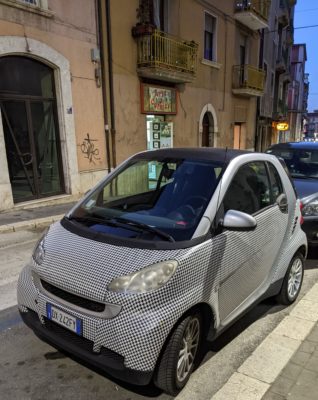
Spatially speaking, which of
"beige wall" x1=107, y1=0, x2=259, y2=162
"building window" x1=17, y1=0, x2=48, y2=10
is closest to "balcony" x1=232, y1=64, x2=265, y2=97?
"beige wall" x1=107, y1=0, x2=259, y2=162

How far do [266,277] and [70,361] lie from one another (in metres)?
1.89

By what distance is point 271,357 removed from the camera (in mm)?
2857

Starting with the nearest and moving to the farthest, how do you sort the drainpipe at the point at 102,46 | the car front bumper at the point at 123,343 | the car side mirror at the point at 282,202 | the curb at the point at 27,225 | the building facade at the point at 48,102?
1. the car front bumper at the point at 123,343
2. the car side mirror at the point at 282,202
3. the curb at the point at 27,225
4. the building facade at the point at 48,102
5. the drainpipe at the point at 102,46

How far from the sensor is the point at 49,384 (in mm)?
2529

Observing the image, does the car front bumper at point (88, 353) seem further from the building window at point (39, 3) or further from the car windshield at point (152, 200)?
the building window at point (39, 3)

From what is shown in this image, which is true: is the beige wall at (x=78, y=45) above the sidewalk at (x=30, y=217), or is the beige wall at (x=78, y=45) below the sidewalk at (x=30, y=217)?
above

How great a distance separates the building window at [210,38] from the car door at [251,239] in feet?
44.6

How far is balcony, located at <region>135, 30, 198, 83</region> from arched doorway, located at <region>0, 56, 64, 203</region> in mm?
3412

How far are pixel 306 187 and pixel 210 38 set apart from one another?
41.2ft

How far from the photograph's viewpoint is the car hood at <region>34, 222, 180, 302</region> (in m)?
2.24

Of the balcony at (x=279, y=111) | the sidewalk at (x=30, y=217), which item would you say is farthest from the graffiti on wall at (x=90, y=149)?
the balcony at (x=279, y=111)

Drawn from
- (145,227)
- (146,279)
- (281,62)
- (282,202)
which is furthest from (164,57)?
(281,62)

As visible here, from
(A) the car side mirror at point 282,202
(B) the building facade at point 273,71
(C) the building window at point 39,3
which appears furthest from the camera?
(B) the building facade at point 273,71

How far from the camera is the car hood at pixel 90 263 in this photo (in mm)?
2242
